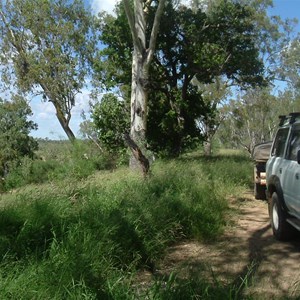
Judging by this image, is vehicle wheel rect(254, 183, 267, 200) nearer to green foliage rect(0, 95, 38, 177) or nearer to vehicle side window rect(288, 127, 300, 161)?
vehicle side window rect(288, 127, 300, 161)

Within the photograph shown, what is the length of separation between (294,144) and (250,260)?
2.07 m

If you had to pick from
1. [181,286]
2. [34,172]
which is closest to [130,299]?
[181,286]

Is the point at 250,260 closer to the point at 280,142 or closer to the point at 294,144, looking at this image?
the point at 294,144

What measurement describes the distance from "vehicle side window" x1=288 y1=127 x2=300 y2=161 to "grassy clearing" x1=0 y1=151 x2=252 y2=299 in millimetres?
1879

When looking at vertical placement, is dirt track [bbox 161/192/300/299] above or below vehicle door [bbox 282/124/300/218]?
below

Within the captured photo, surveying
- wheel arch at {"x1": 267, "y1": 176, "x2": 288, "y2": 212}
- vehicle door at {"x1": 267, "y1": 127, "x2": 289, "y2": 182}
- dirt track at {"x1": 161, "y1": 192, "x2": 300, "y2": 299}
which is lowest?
dirt track at {"x1": 161, "y1": 192, "x2": 300, "y2": 299}

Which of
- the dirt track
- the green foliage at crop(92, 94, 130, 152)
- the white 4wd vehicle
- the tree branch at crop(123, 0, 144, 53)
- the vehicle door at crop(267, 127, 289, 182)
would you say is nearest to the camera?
the dirt track

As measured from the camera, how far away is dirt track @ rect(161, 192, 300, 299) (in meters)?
4.95

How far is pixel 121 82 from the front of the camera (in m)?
21.8

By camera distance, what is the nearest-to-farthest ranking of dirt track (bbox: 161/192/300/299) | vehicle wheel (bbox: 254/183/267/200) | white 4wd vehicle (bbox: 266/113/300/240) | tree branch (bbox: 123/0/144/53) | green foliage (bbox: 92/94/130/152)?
dirt track (bbox: 161/192/300/299) → white 4wd vehicle (bbox: 266/113/300/240) → vehicle wheel (bbox: 254/183/267/200) → tree branch (bbox: 123/0/144/53) → green foliage (bbox: 92/94/130/152)

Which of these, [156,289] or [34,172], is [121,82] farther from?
[156,289]

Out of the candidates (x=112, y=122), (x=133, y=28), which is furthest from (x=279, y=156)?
(x=112, y=122)

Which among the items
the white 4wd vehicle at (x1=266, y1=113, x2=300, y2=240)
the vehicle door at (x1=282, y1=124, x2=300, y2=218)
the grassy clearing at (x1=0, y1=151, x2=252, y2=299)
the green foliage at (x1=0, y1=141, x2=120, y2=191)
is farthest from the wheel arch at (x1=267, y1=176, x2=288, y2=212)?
the green foliage at (x1=0, y1=141, x2=120, y2=191)

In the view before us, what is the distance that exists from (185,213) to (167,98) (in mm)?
15136
